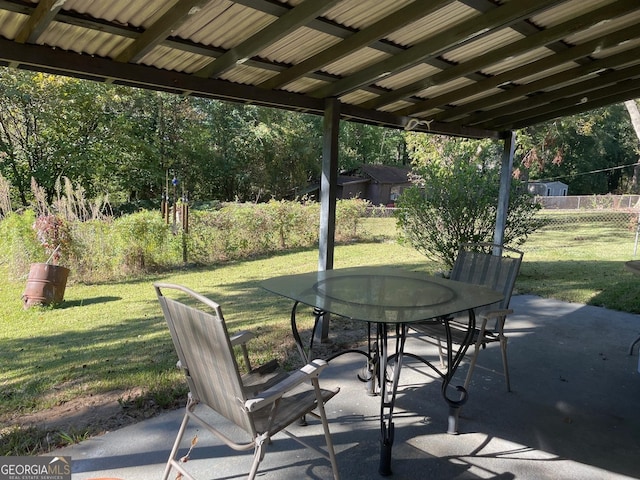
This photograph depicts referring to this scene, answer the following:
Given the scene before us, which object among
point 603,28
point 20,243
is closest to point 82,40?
point 603,28

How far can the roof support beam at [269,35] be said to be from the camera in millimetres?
2096

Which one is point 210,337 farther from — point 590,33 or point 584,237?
point 584,237

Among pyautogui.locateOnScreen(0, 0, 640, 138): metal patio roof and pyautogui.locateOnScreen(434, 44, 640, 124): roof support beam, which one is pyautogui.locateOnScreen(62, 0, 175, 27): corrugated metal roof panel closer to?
pyautogui.locateOnScreen(0, 0, 640, 138): metal patio roof

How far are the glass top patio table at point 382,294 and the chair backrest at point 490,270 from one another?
1.61 ft

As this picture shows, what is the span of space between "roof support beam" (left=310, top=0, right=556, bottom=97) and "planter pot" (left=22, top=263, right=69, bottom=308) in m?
4.38

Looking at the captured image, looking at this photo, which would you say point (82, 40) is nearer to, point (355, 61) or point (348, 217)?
point (355, 61)

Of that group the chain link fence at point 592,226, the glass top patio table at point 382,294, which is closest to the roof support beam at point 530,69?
the glass top patio table at point 382,294

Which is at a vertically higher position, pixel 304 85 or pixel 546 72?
pixel 546 72

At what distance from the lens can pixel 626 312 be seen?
484cm

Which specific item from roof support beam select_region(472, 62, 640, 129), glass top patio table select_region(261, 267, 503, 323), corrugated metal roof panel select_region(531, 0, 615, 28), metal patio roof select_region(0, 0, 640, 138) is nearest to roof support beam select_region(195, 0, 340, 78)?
metal patio roof select_region(0, 0, 640, 138)

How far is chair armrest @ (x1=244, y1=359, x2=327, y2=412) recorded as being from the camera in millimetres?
1562

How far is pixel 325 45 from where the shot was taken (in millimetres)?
2703

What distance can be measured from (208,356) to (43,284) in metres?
4.86

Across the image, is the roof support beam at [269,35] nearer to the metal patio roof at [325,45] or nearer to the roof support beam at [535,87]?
the metal patio roof at [325,45]
